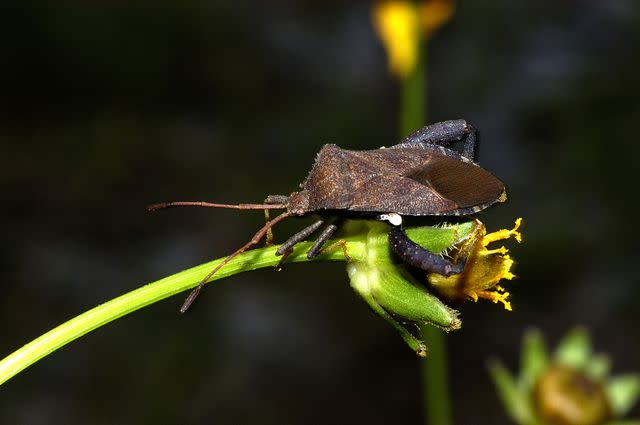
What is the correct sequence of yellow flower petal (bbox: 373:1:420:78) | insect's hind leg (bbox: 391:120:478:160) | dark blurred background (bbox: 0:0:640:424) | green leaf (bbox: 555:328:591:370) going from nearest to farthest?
insect's hind leg (bbox: 391:120:478:160)
yellow flower petal (bbox: 373:1:420:78)
green leaf (bbox: 555:328:591:370)
dark blurred background (bbox: 0:0:640:424)

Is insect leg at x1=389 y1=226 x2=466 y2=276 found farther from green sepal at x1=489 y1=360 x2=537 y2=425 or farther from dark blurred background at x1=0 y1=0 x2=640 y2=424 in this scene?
dark blurred background at x1=0 y1=0 x2=640 y2=424

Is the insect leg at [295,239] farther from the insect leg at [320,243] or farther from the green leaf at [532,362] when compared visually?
the green leaf at [532,362]

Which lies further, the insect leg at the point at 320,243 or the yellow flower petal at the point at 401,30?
the yellow flower petal at the point at 401,30

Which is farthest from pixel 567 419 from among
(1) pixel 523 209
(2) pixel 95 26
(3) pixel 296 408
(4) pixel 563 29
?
(4) pixel 563 29

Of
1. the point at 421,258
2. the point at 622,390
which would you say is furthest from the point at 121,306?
the point at 622,390

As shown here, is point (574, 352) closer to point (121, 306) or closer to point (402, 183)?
point (402, 183)

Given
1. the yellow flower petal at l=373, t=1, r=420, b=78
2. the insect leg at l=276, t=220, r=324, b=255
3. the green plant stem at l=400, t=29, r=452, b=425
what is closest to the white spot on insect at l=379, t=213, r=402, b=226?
the insect leg at l=276, t=220, r=324, b=255

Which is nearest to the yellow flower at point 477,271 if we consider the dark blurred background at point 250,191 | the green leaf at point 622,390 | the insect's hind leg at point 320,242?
the insect's hind leg at point 320,242
